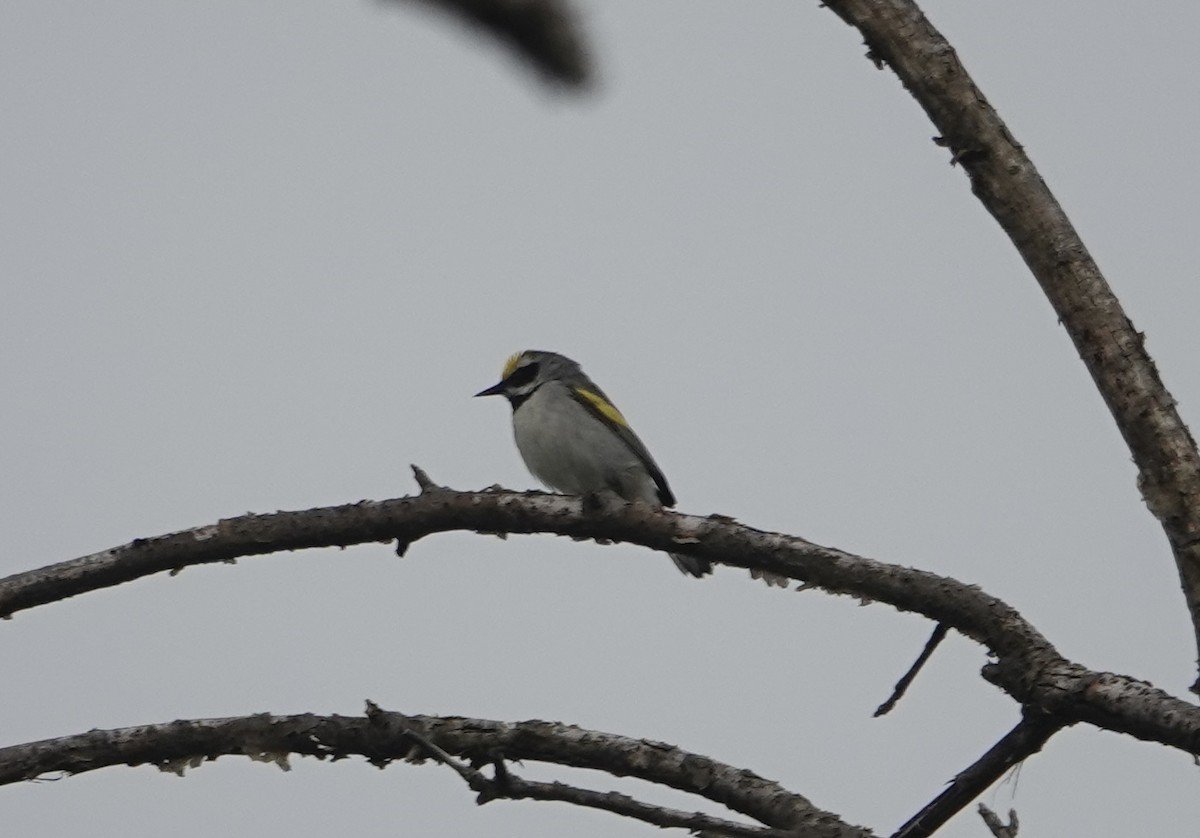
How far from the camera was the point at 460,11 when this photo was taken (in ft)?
3.90

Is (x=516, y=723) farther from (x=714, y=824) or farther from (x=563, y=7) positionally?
(x=563, y=7)

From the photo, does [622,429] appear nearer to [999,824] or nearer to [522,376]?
[522,376]

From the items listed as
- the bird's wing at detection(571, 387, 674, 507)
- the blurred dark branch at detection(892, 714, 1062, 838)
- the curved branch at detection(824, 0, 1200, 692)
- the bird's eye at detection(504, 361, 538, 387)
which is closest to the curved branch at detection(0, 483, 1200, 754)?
the blurred dark branch at detection(892, 714, 1062, 838)

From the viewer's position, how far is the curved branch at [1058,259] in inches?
155

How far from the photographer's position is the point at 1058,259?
414cm

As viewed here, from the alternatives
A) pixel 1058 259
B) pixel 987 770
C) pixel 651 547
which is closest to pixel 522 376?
pixel 651 547

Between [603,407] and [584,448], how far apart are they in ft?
2.12

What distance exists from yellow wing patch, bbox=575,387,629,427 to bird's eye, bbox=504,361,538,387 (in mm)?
653

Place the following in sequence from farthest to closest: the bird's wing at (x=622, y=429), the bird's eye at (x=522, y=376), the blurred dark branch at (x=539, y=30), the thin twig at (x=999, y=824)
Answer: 1. the bird's eye at (x=522, y=376)
2. the bird's wing at (x=622, y=429)
3. the thin twig at (x=999, y=824)
4. the blurred dark branch at (x=539, y=30)

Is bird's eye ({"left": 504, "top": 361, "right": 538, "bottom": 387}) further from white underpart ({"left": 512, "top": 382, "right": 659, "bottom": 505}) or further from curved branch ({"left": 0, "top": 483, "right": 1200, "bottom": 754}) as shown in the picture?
curved branch ({"left": 0, "top": 483, "right": 1200, "bottom": 754})

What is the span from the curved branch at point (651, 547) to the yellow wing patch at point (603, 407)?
4.29 meters

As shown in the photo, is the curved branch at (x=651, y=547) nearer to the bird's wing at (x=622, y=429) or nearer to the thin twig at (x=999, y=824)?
the thin twig at (x=999, y=824)

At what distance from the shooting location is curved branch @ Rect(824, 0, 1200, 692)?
394cm

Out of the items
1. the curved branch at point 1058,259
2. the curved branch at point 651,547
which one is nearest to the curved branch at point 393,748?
the curved branch at point 651,547
